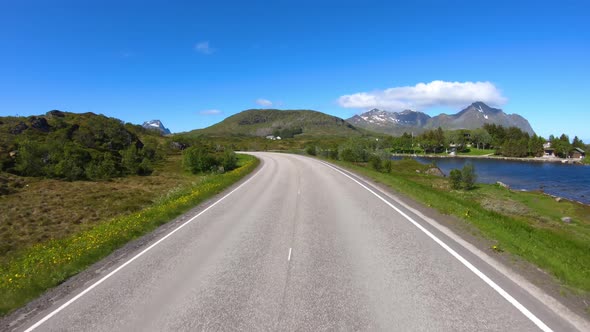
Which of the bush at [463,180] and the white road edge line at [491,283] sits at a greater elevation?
the white road edge line at [491,283]

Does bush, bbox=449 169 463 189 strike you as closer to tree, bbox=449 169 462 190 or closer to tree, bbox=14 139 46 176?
tree, bbox=449 169 462 190

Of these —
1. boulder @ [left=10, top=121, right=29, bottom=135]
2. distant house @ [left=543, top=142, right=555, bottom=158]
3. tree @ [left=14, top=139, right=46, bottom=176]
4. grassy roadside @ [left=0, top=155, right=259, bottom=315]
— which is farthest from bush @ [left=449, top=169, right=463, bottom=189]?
distant house @ [left=543, top=142, right=555, bottom=158]

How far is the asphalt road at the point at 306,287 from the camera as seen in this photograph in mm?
5484

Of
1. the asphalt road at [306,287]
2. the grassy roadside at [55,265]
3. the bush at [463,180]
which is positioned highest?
the asphalt road at [306,287]

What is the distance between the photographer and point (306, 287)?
6.80 meters

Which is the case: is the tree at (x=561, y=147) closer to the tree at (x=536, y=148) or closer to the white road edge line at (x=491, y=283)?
the tree at (x=536, y=148)

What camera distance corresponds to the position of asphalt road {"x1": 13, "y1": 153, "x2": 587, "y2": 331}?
18.0ft

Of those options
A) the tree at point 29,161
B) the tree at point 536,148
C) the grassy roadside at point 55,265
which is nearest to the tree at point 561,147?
the tree at point 536,148

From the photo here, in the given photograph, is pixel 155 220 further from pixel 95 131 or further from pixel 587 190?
pixel 95 131

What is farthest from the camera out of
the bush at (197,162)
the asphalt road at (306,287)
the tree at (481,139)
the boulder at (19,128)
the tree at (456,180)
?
the tree at (481,139)

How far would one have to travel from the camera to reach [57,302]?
7.09 meters

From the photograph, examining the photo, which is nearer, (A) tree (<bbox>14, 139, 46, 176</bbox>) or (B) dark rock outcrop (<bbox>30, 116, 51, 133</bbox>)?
(A) tree (<bbox>14, 139, 46, 176</bbox>)

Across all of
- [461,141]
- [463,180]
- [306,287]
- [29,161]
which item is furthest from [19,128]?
[461,141]

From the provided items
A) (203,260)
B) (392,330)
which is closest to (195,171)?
(203,260)
